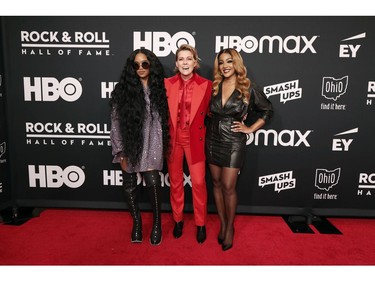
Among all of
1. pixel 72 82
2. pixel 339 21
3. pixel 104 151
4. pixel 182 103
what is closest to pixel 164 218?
pixel 104 151

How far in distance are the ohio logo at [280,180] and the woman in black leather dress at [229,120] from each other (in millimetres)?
840

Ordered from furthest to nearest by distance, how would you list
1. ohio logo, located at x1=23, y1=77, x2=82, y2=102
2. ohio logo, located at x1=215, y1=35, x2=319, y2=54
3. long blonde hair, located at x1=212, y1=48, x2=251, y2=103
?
ohio logo, located at x1=23, y1=77, x2=82, y2=102 → ohio logo, located at x1=215, y1=35, x2=319, y2=54 → long blonde hair, located at x1=212, y1=48, x2=251, y2=103

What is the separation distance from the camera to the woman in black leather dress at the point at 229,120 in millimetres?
2621

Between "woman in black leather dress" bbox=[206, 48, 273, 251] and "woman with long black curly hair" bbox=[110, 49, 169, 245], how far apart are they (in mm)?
418

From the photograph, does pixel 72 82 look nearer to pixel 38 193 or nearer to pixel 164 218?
pixel 38 193

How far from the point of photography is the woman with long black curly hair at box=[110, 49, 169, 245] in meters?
2.66

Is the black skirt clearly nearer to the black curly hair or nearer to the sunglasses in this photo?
the black curly hair

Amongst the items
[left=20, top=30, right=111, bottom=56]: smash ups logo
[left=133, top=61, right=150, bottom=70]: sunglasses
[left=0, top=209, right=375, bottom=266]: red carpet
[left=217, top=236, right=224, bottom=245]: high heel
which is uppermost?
[left=20, top=30, right=111, bottom=56]: smash ups logo

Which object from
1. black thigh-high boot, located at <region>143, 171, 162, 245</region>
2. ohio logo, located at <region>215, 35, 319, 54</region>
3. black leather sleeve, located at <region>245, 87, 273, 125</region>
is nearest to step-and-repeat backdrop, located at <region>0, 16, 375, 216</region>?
ohio logo, located at <region>215, 35, 319, 54</region>

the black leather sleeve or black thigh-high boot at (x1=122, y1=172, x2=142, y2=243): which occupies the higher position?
the black leather sleeve

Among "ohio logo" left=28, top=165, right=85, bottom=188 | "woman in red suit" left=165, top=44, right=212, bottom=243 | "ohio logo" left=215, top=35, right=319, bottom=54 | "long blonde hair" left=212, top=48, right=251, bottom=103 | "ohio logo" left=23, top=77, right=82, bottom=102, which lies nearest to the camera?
"long blonde hair" left=212, top=48, right=251, bottom=103

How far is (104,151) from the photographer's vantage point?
3514mm

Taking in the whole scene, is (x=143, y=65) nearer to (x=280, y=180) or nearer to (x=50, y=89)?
(x=50, y=89)

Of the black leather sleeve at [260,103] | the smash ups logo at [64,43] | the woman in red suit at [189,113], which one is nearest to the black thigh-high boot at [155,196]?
the woman in red suit at [189,113]
